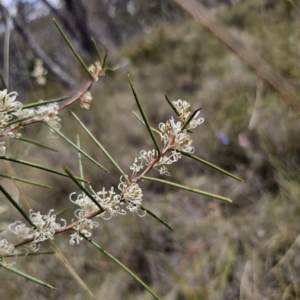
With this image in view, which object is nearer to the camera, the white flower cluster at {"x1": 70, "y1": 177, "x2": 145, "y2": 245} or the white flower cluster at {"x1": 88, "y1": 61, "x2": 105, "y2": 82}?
the white flower cluster at {"x1": 70, "y1": 177, "x2": 145, "y2": 245}

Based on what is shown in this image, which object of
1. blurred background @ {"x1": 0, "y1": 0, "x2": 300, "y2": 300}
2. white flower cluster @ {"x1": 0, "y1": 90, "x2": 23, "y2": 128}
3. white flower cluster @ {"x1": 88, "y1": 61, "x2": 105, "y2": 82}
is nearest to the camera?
white flower cluster @ {"x1": 0, "y1": 90, "x2": 23, "y2": 128}

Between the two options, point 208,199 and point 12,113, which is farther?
point 208,199

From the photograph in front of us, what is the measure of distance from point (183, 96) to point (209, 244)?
1410mm

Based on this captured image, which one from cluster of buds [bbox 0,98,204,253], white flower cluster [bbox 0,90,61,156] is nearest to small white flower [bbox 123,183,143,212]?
cluster of buds [bbox 0,98,204,253]

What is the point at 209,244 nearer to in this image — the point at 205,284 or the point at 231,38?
the point at 205,284

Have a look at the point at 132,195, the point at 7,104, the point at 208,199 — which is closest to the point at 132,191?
the point at 132,195

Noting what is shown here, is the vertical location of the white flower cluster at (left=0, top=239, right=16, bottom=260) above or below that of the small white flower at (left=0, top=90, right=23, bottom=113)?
below

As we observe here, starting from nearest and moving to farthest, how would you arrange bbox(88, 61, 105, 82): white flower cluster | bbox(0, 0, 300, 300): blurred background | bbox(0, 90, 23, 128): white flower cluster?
bbox(0, 90, 23, 128): white flower cluster → bbox(88, 61, 105, 82): white flower cluster → bbox(0, 0, 300, 300): blurred background

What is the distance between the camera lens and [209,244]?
1300 mm

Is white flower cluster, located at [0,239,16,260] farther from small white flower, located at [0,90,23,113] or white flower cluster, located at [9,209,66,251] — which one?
small white flower, located at [0,90,23,113]

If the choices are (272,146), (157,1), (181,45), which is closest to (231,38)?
(272,146)

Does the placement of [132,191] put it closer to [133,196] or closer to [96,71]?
[133,196]

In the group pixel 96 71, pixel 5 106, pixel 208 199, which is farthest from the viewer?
pixel 208 199

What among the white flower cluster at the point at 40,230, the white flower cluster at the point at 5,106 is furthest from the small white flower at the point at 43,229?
the white flower cluster at the point at 5,106
